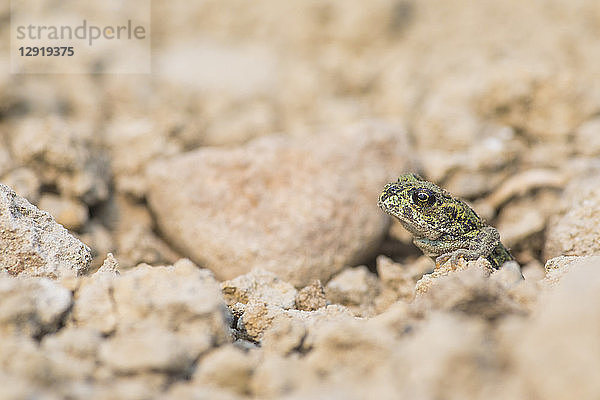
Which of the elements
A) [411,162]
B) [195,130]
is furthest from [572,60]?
[195,130]

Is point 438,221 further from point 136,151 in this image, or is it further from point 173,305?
point 136,151

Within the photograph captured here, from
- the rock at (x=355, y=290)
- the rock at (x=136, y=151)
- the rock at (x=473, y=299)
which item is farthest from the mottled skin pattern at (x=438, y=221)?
the rock at (x=136, y=151)

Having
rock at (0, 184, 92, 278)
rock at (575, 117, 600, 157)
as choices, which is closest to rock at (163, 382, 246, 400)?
rock at (0, 184, 92, 278)

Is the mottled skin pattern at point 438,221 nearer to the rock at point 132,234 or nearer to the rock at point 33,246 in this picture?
the rock at point 132,234

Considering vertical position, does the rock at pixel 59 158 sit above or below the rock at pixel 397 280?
above

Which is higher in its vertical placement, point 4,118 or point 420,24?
point 420,24

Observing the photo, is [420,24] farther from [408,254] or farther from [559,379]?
[559,379]
